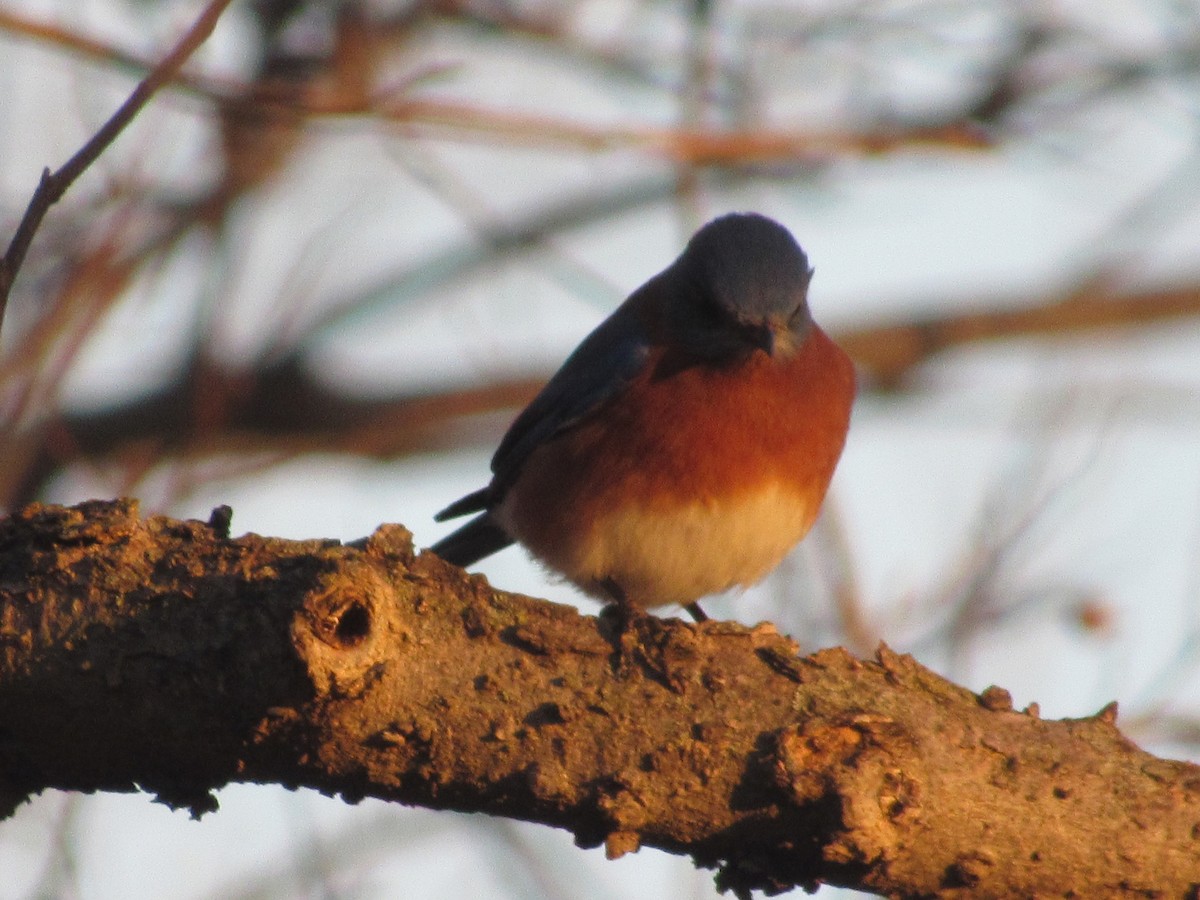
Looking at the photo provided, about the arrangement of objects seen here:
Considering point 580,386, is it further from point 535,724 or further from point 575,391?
point 535,724

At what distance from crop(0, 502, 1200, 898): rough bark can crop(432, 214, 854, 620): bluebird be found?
5.57ft

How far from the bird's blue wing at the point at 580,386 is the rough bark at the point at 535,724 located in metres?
2.14

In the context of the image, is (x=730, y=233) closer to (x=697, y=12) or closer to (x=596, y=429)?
(x=596, y=429)

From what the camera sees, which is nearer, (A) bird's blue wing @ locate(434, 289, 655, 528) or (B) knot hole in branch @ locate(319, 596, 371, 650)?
(B) knot hole in branch @ locate(319, 596, 371, 650)

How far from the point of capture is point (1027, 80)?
9062mm

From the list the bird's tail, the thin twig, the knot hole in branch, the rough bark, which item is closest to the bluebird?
the bird's tail

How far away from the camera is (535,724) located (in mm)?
3424

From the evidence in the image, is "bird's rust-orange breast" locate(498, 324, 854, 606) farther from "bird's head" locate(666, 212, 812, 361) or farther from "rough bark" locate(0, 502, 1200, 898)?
"rough bark" locate(0, 502, 1200, 898)

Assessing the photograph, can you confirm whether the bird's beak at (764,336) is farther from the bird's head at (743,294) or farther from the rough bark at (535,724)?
the rough bark at (535,724)

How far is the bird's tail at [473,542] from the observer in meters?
6.70

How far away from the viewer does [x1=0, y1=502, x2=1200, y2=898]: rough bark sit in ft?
10.5

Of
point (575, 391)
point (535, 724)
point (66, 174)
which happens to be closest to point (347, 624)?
point (535, 724)

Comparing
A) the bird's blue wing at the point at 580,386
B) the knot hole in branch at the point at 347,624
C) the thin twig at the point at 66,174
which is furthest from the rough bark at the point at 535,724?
the bird's blue wing at the point at 580,386

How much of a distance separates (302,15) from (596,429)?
19.9ft
